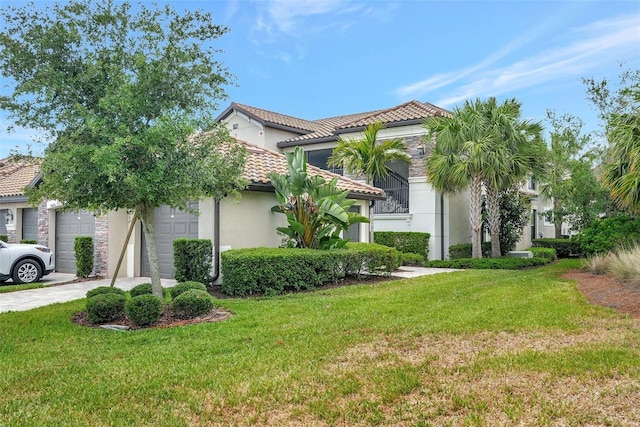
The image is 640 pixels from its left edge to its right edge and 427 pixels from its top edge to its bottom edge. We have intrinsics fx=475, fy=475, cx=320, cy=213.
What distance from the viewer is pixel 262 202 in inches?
531

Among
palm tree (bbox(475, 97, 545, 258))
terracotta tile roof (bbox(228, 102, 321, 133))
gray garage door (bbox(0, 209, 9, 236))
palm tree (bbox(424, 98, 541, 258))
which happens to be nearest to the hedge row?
palm tree (bbox(424, 98, 541, 258))

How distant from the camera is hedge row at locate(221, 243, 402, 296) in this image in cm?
1069

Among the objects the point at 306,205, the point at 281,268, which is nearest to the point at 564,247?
the point at 306,205

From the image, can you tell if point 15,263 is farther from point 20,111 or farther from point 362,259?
point 362,259

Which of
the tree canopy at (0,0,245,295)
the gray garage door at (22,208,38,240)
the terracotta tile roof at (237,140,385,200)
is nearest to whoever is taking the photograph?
the tree canopy at (0,0,245,295)

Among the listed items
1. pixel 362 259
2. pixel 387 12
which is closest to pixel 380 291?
pixel 362 259

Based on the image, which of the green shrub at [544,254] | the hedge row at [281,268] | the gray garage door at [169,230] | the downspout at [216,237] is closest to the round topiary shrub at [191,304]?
the hedge row at [281,268]

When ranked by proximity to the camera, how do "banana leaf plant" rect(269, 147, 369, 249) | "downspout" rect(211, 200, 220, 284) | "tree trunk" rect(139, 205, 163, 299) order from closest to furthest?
"tree trunk" rect(139, 205, 163, 299), "downspout" rect(211, 200, 220, 284), "banana leaf plant" rect(269, 147, 369, 249)

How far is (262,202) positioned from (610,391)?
1041 centimetres

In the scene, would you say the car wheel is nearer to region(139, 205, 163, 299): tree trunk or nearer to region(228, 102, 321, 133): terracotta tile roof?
region(139, 205, 163, 299): tree trunk

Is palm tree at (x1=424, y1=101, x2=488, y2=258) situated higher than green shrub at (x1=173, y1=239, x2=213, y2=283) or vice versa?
palm tree at (x1=424, y1=101, x2=488, y2=258)

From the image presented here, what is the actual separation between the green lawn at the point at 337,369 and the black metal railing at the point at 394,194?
14.0 metres

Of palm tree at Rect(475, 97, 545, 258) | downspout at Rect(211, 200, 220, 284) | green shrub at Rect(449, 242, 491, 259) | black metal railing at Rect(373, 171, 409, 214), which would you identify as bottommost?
green shrub at Rect(449, 242, 491, 259)

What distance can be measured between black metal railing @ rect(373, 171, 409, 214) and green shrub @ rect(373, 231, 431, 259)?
4.32 feet
